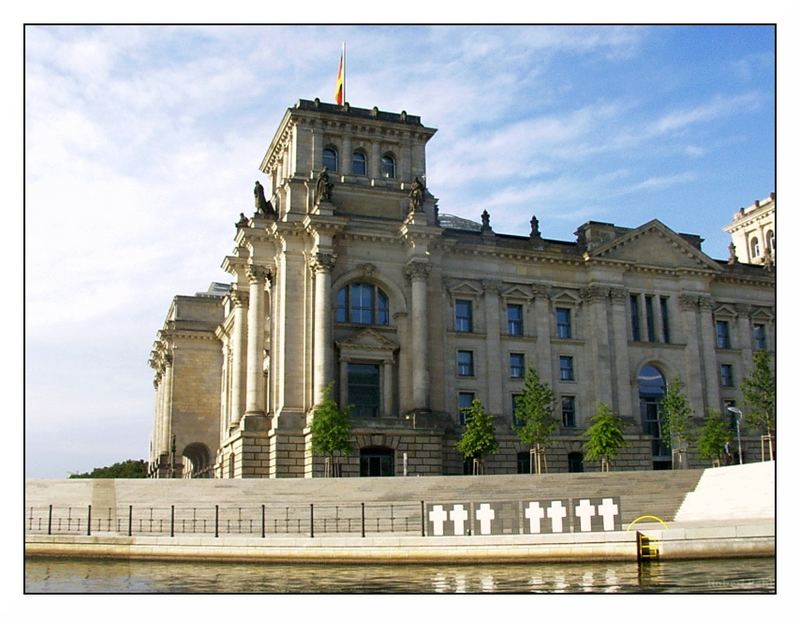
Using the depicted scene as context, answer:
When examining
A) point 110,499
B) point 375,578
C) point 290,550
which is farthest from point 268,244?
point 375,578

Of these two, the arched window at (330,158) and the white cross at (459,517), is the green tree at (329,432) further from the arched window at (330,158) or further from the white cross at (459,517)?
the white cross at (459,517)

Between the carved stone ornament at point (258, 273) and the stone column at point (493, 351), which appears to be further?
the stone column at point (493, 351)

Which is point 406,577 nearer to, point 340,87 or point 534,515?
point 534,515

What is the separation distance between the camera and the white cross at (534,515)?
99.1 feet

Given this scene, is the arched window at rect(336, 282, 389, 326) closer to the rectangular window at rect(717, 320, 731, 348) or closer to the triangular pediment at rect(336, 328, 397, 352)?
the triangular pediment at rect(336, 328, 397, 352)

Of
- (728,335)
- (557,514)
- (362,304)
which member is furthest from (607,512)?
(728,335)

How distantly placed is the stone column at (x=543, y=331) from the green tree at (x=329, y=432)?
1698 cm

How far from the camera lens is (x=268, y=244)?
2477 inches

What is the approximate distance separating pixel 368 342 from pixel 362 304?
9.36 ft

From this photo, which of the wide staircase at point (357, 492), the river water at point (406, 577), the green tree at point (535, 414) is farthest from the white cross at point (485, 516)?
the green tree at point (535, 414)

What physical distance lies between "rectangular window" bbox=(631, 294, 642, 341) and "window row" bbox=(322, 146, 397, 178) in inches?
782

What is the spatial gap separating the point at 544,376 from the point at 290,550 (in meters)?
38.3

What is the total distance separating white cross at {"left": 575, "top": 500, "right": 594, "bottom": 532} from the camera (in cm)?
3047
